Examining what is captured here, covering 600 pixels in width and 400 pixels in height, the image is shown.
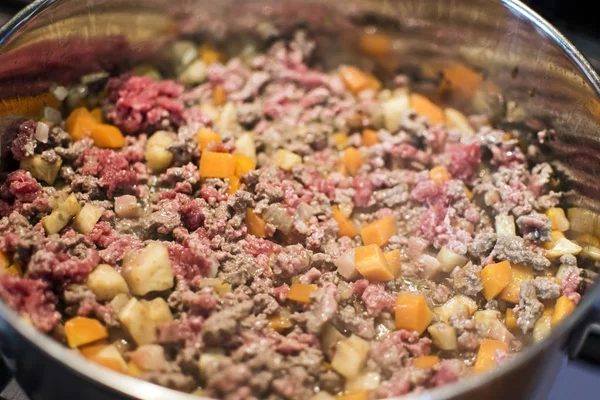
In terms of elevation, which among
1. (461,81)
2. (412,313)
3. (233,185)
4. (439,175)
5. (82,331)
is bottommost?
(82,331)

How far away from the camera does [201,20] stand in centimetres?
293

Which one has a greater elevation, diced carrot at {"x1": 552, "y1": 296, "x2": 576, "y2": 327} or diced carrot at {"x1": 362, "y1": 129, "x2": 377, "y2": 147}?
diced carrot at {"x1": 362, "y1": 129, "x2": 377, "y2": 147}

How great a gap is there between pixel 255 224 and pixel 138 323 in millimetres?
590

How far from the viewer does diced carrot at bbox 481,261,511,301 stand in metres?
2.22

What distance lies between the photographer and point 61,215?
88.4 inches

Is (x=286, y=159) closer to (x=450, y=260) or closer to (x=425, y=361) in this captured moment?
(x=450, y=260)

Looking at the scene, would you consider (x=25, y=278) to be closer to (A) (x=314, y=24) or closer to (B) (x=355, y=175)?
(B) (x=355, y=175)

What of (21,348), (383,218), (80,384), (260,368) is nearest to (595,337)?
(383,218)

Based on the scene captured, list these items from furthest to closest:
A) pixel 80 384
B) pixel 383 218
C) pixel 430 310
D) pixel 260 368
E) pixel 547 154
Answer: pixel 547 154, pixel 383 218, pixel 430 310, pixel 260 368, pixel 80 384

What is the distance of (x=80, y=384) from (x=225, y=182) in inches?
41.6

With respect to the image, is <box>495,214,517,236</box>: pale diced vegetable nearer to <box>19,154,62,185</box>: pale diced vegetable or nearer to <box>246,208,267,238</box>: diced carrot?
<box>246,208,267,238</box>: diced carrot

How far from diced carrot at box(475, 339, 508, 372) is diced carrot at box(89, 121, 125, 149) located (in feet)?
5.36

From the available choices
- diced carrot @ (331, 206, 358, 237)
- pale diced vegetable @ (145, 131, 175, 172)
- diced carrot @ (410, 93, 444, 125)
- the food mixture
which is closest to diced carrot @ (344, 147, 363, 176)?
the food mixture

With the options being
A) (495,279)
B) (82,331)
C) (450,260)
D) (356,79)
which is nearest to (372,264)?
(450,260)
